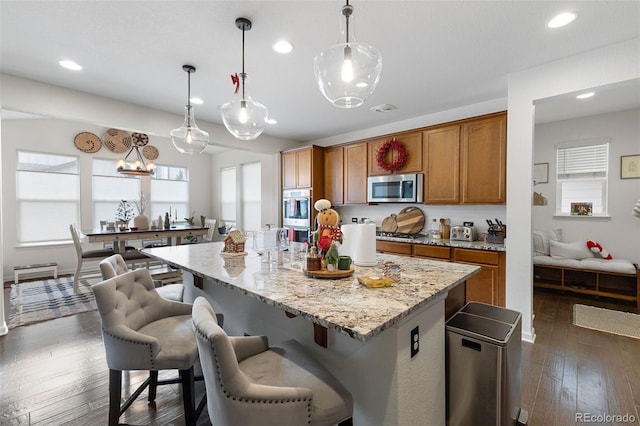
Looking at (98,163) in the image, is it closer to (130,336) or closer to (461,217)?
(130,336)

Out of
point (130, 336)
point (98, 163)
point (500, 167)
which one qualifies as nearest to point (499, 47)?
point (500, 167)

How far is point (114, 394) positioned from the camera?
4.89 feet

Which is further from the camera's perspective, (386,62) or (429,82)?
(429,82)

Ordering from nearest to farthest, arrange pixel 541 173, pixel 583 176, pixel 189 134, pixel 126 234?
pixel 189 134
pixel 583 176
pixel 126 234
pixel 541 173

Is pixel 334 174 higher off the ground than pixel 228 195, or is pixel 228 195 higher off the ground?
pixel 334 174

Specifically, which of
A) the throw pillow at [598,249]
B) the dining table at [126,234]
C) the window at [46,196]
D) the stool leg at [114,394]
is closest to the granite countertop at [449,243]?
the throw pillow at [598,249]

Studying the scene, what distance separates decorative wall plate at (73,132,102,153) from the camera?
5625 mm

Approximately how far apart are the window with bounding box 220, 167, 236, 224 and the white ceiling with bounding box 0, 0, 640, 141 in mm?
4011

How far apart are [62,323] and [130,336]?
2.79 metres

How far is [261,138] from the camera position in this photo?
5.25 metres

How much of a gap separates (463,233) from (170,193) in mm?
6664

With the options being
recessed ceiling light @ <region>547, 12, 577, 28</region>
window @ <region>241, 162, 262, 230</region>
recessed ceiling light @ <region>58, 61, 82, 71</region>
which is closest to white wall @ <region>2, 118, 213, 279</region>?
window @ <region>241, 162, 262, 230</region>

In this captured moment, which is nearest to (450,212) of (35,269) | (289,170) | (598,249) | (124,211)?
(598,249)

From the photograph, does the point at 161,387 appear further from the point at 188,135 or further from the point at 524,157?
the point at 524,157
